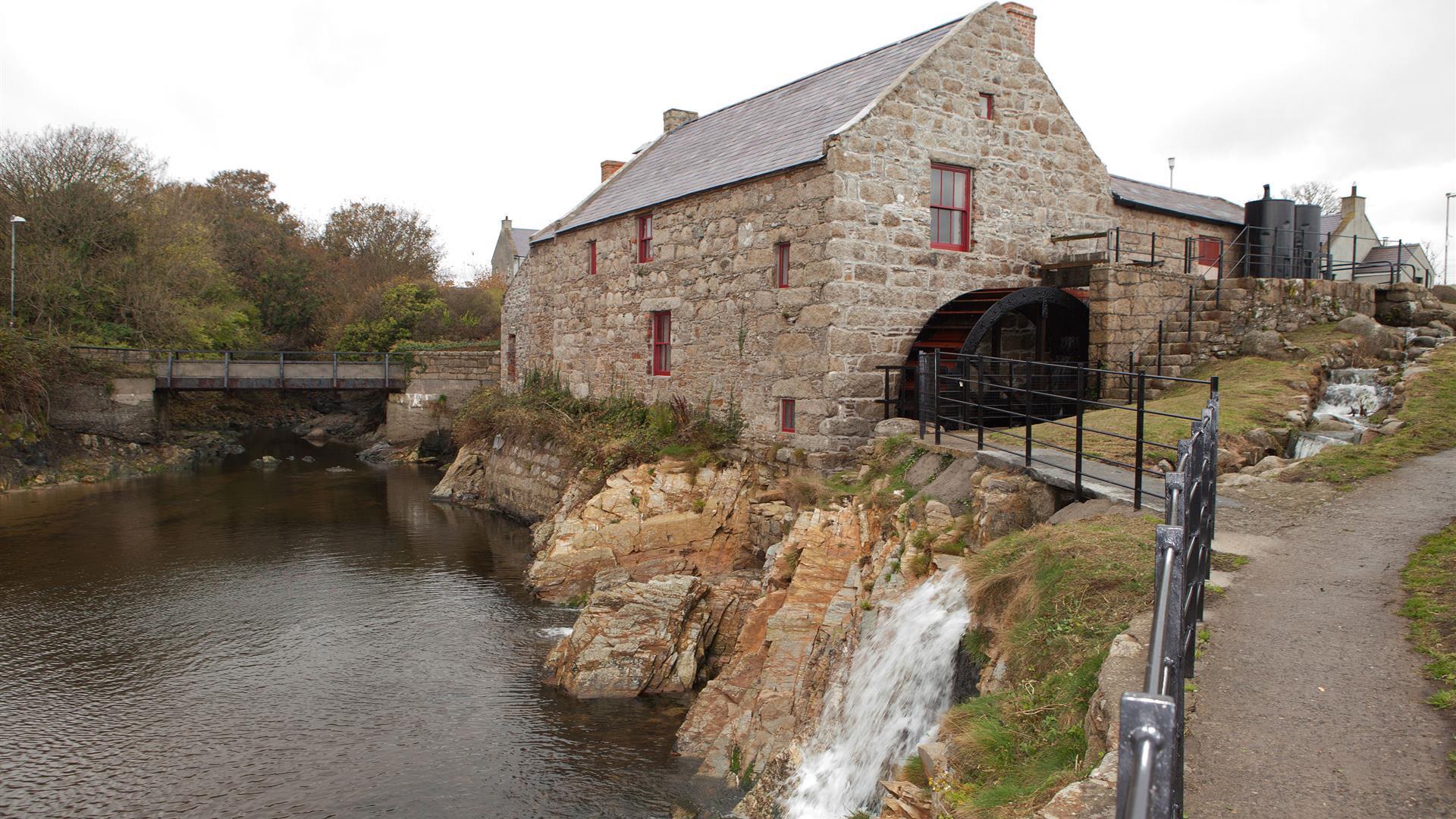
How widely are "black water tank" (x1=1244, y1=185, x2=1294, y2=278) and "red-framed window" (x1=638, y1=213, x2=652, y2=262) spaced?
1135cm

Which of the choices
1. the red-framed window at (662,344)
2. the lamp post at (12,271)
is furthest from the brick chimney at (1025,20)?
the lamp post at (12,271)

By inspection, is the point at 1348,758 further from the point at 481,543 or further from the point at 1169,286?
the point at 481,543

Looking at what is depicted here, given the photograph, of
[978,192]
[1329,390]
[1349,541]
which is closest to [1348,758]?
[1349,541]

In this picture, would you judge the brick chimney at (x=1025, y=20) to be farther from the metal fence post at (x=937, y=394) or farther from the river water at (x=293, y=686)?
the river water at (x=293, y=686)

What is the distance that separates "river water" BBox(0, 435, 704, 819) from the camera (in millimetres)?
9227

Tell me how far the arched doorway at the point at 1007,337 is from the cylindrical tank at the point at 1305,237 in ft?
18.6

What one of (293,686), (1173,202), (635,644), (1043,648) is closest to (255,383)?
(293,686)

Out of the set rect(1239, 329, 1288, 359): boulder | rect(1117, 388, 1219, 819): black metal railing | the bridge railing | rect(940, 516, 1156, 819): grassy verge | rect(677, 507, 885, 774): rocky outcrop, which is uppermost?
rect(1239, 329, 1288, 359): boulder

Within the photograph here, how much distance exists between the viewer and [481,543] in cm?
1945

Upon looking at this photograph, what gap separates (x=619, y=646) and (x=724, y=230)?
7611mm

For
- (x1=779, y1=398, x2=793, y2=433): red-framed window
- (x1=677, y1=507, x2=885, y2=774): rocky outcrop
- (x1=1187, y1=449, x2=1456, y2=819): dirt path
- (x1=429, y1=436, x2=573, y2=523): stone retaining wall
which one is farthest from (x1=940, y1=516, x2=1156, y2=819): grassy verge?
(x1=429, y1=436, x2=573, y2=523): stone retaining wall

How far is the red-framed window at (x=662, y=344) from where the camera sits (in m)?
18.3

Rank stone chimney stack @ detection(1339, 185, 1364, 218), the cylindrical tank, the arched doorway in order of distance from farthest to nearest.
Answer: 1. stone chimney stack @ detection(1339, 185, 1364, 218)
2. the cylindrical tank
3. the arched doorway

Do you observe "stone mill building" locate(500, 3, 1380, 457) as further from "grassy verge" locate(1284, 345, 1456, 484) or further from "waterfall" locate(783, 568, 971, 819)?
"waterfall" locate(783, 568, 971, 819)
